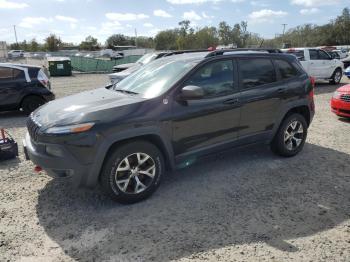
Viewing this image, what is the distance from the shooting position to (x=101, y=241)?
11.0 ft

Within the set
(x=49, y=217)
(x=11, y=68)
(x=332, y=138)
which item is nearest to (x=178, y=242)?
(x=49, y=217)

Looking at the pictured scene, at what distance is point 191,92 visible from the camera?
402cm

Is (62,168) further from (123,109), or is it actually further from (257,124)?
(257,124)

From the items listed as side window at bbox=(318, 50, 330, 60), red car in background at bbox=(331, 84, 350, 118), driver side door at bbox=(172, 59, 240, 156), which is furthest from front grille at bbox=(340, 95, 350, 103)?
side window at bbox=(318, 50, 330, 60)

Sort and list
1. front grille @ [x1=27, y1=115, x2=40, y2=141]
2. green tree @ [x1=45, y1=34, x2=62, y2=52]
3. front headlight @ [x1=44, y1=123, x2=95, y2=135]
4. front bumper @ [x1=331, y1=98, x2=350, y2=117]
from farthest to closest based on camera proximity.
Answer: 1. green tree @ [x1=45, y1=34, x2=62, y2=52]
2. front bumper @ [x1=331, y1=98, x2=350, y2=117]
3. front grille @ [x1=27, y1=115, x2=40, y2=141]
4. front headlight @ [x1=44, y1=123, x2=95, y2=135]

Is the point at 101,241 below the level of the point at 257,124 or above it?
below

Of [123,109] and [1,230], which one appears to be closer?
[1,230]

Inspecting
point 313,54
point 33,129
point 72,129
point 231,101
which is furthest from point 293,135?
point 313,54

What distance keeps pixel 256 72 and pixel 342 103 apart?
4.09 meters

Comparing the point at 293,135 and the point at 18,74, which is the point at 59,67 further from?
the point at 293,135

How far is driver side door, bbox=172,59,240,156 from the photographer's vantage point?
4219mm

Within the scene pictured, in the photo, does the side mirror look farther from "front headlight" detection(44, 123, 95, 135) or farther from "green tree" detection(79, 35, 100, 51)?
"green tree" detection(79, 35, 100, 51)

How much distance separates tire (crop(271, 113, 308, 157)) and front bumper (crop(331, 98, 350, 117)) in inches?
115

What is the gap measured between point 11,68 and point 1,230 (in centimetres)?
677
